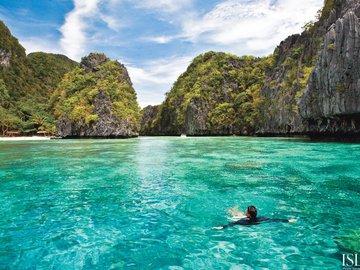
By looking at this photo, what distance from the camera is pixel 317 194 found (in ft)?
30.8

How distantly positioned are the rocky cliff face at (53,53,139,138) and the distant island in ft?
0.80

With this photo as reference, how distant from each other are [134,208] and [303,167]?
10342mm

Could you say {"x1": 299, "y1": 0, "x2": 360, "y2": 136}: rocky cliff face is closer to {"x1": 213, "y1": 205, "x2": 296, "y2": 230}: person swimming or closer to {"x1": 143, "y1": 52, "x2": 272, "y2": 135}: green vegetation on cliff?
{"x1": 213, "y1": 205, "x2": 296, "y2": 230}: person swimming

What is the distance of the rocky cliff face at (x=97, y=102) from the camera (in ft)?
222

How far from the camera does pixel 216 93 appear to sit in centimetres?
9588

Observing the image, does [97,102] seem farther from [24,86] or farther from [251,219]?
[251,219]

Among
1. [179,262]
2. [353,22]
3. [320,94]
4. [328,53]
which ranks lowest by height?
[179,262]

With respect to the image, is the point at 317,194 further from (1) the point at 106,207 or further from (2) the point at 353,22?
(2) the point at 353,22

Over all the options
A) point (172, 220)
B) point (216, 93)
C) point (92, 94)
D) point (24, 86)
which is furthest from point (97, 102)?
point (172, 220)

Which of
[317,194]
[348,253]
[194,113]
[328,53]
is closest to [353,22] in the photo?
[328,53]

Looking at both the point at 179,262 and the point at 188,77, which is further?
the point at 188,77

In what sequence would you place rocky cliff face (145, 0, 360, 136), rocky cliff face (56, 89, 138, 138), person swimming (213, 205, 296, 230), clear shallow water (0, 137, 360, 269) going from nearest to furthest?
clear shallow water (0, 137, 360, 269) → person swimming (213, 205, 296, 230) → rocky cliff face (145, 0, 360, 136) → rocky cliff face (56, 89, 138, 138)

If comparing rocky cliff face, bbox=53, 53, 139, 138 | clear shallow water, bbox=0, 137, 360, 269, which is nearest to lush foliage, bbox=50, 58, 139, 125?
rocky cliff face, bbox=53, 53, 139, 138

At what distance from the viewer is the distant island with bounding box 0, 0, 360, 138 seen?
30438 millimetres
